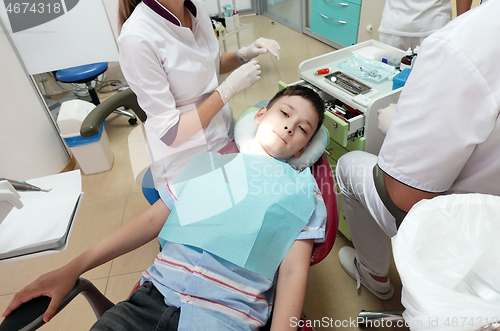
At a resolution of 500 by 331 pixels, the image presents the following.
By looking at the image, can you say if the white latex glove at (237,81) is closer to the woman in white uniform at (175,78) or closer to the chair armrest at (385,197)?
the woman in white uniform at (175,78)

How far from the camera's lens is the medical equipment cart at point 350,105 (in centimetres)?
123

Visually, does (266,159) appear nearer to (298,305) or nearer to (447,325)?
(298,305)

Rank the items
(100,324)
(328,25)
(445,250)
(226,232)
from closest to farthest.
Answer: (445,250) < (100,324) < (226,232) < (328,25)

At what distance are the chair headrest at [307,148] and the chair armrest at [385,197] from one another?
0.26 meters

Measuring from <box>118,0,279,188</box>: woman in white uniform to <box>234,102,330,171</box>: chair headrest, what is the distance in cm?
11

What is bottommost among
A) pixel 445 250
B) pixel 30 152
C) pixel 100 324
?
pixel 30 152

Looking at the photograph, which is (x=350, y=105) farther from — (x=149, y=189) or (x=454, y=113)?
(x=149, y=189)

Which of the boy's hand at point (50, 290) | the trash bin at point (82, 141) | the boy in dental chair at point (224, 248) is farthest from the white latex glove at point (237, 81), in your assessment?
the trash bin at point (82, 141)

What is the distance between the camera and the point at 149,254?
168cm

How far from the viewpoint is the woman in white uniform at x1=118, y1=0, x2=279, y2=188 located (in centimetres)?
106

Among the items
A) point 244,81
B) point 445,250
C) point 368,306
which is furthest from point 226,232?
point 368,306

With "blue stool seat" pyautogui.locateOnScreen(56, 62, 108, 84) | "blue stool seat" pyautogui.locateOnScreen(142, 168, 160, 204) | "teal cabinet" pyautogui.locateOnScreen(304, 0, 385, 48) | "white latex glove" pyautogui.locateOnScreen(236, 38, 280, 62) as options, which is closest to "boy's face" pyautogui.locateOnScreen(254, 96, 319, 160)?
"white latex glove" pyautogui.locateOnScreen(236, 38, 280, 62)

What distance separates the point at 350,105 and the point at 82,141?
1815mm

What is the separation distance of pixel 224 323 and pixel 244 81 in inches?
37.5
